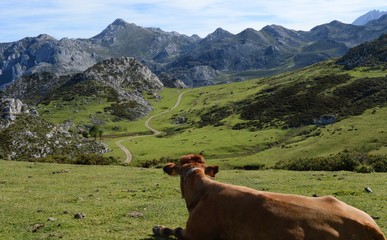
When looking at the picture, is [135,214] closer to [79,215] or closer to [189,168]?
[79,215]

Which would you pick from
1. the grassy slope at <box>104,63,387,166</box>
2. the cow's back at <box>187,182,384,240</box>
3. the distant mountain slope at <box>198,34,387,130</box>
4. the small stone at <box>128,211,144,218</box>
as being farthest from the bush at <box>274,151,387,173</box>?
the distant mountain slope at <box>198,34,387,130</box>

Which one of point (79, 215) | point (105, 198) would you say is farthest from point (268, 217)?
point (105, 198)

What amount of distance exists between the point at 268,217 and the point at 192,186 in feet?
9.97

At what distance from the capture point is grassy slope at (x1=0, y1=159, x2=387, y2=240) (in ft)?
50.1

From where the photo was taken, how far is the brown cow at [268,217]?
8508mm

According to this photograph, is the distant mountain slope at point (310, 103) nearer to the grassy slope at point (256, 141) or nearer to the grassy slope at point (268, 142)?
the grassy slope at point (256, 141)

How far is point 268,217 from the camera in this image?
895 centimetres

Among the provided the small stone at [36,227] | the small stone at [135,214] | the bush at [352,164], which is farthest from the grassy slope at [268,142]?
the small stone at [36,227]

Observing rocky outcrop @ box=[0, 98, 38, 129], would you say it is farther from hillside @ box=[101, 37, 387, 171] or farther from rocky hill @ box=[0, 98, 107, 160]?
hillside @ box=[101, 37, 387, 171]

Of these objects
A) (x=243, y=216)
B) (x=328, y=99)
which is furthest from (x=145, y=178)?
(x=328, y=99)

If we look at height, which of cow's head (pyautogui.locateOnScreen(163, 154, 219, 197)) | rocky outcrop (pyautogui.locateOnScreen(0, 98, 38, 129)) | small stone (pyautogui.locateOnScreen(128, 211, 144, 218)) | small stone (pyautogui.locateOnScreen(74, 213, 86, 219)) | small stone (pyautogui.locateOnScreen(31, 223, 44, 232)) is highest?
cow's head (pyautogui.locateOnScreen(163, 154, 219, 197))

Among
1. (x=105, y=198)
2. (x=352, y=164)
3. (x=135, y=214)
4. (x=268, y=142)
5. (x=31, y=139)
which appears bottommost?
(x=268, y=142)

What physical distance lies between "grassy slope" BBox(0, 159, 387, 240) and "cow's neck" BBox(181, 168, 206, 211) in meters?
3.29

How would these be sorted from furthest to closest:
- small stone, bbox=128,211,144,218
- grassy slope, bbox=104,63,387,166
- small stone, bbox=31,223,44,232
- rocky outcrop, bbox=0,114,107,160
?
rocky outcrop, bbox=0,114,107,160
grassy slope, bbox=104,63,387,166
small stone, bbox=128,211,144,218
small stone, bbox=31,223,44,232
